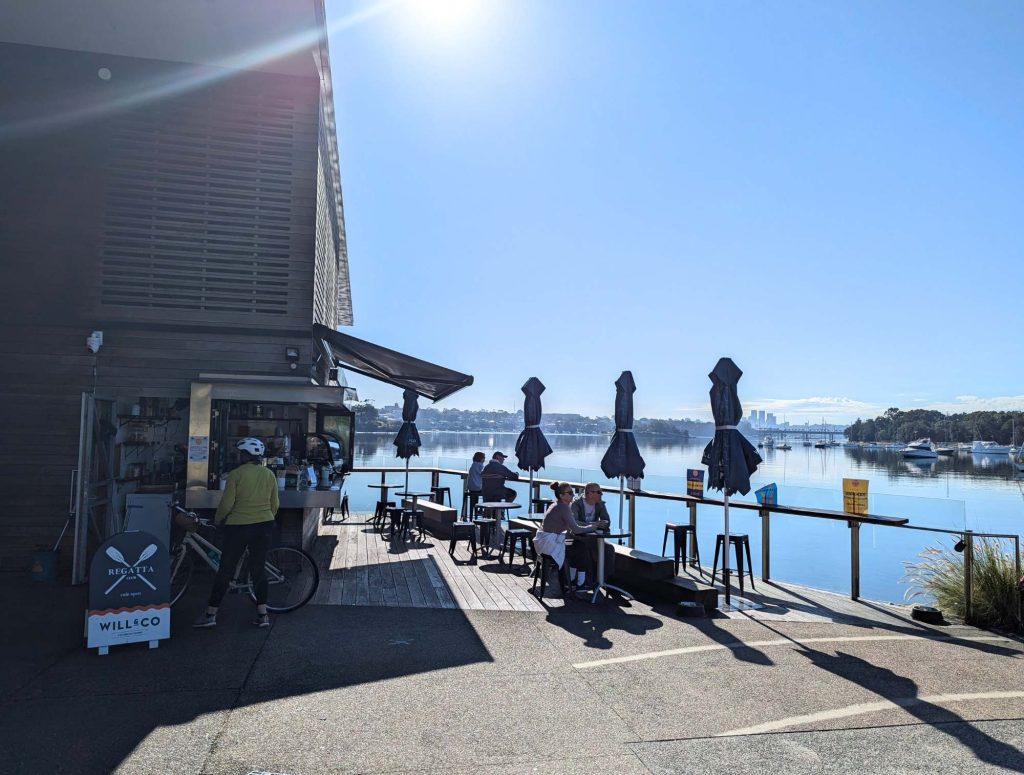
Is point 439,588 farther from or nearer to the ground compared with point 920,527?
nearer to the ground

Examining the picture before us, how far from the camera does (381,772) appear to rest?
3.29 metres

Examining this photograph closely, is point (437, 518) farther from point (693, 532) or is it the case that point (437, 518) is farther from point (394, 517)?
point (693, 532)

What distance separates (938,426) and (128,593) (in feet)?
447

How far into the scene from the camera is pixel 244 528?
584 cm

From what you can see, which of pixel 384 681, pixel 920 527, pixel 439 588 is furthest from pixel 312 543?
pixel 920 527

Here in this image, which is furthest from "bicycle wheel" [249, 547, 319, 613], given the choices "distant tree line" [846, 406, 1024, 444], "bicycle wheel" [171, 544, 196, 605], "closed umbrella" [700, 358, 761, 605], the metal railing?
"distant tree line" [846, 406, 1024, 444]

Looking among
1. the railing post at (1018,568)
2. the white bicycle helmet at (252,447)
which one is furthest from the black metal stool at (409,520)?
the railing post at (1018,568)

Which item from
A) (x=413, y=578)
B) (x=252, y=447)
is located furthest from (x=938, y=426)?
(x=252, y=447)

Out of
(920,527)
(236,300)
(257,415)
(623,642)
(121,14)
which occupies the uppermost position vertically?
(121,14)

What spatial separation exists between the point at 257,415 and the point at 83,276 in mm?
2689

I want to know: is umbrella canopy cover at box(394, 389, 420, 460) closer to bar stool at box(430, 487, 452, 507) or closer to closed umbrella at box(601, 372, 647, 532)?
bar stool at box(430, 487, 452, 507)

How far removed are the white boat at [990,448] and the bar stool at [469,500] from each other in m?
105

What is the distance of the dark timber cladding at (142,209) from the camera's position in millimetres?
8312

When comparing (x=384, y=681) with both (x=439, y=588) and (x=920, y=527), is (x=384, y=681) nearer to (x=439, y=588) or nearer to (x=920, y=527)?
(x=439, y=588)
